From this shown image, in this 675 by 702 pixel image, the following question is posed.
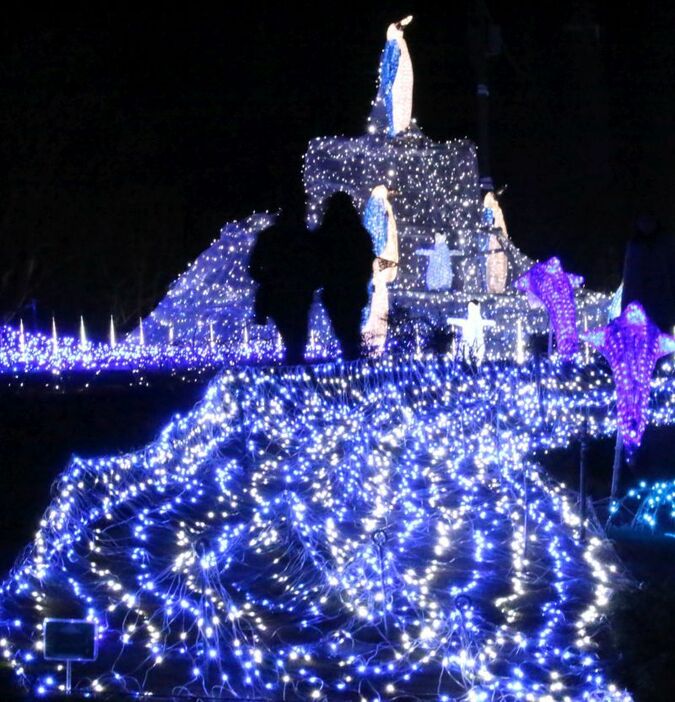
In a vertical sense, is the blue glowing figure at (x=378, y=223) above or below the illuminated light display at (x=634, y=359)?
above

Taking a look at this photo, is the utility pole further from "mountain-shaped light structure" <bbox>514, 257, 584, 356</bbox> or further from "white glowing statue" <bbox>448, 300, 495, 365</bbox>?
"mountain-shaped light structure" <bbox>514, 257, 584, 356</bbox>

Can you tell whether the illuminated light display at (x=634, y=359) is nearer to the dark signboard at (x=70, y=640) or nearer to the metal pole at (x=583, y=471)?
the metal pole at (x=583, y=471)

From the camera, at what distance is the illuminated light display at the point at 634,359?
301 inches

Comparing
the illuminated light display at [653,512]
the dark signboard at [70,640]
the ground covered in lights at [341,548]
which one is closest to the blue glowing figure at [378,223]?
the ground covered in lights at [341,548]

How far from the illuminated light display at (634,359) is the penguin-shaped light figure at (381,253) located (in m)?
7.91

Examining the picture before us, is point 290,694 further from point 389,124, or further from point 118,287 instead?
point 118,287

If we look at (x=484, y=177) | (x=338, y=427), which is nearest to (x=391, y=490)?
(x=338, y=427)

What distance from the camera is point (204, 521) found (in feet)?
27.0

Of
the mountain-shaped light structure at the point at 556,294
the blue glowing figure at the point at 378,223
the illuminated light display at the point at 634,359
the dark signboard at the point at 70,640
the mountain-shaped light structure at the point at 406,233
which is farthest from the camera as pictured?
the mountain-shaped light structure at the point at 406,233

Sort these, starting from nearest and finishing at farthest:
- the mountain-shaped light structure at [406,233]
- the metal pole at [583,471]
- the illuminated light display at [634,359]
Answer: the metal pole at [583,471] → the illuminated light display at [634,359] → the mountain-shaped light structure at [406,233]

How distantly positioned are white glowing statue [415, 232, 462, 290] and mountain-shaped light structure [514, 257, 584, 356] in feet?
19.2

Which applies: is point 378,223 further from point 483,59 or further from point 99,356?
point 483,59

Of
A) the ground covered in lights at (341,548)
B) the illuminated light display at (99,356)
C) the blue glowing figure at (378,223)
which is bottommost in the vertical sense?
the ground covered in lights at (341,548)

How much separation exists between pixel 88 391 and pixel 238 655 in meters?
8.90
